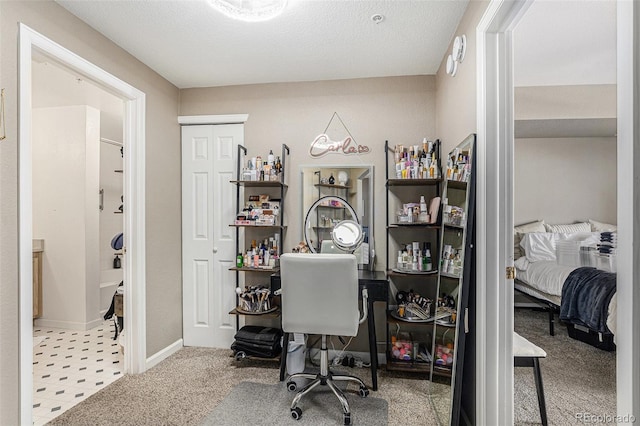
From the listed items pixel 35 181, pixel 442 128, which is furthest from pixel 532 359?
pixel 35 181

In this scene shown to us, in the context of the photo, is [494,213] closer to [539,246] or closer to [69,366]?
[539,246]

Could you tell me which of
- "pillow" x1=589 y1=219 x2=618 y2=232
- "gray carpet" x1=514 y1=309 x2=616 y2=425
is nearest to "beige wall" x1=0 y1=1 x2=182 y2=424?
"gray carpet" x1=514 y1=309 x2=616 y2=425

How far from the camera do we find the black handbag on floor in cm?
277

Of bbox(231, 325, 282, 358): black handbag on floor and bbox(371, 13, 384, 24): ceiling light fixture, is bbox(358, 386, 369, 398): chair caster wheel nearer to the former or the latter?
bbox(231, 325, 282, 358): black handbag on floor

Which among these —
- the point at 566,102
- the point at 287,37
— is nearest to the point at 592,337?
the point at 566,102

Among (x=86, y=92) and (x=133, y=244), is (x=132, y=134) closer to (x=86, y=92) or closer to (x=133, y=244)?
(x=133, y=244)

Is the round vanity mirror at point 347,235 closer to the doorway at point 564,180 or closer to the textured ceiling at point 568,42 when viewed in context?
the doorway at point 564,180

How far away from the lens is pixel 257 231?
10.3 ft

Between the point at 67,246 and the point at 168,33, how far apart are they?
291 cm

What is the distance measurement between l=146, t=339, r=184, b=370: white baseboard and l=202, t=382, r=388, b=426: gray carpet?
2.92 ft

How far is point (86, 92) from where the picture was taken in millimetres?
3266

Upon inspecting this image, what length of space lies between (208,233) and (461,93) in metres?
2.59

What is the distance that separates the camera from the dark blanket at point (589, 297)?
1.95 m

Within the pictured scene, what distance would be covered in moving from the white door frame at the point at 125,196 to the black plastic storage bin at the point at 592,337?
350 centimetres
